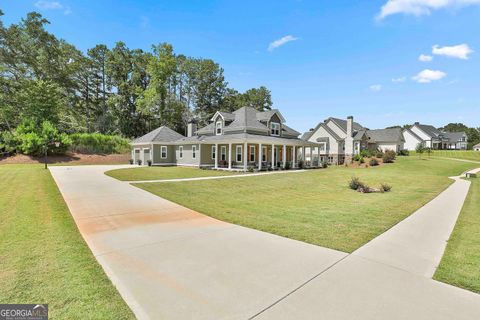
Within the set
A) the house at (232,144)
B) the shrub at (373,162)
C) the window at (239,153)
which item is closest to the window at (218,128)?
the house at (232,144)

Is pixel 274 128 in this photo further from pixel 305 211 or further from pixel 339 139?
pixel 305 211

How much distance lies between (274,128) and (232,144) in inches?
246

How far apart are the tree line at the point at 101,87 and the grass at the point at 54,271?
36.9 m

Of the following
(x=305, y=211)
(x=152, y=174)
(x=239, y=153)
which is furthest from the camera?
(x=239, y=153)

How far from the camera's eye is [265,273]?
12.2ft

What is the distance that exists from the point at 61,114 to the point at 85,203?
1580 inches

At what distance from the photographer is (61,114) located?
39.7 meters

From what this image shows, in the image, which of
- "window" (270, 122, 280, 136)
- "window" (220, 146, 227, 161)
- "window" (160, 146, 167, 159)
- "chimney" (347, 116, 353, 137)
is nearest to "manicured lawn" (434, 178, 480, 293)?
"window" (220, 146, 227, 161)

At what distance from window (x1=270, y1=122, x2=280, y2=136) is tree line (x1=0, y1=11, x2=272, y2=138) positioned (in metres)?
26.0

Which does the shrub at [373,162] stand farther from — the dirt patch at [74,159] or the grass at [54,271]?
the dirt patch at [74,159]

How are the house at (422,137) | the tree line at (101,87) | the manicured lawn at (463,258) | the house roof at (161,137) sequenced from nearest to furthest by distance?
the manicured lawn at (463,258) → the house roof at (161,137) → the tree line at (101,87) → the house at (422,137)

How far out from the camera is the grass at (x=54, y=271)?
2.87 m

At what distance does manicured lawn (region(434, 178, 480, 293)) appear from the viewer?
11.7 feet

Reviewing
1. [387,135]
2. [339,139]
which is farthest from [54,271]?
[387,135]
